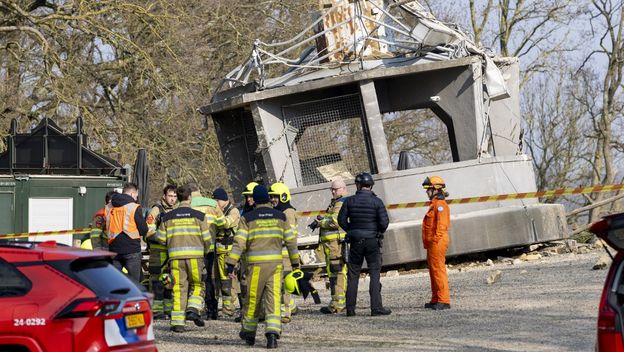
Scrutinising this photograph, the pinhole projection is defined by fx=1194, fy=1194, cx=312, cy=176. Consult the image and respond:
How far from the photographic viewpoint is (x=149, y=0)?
94.9 feet

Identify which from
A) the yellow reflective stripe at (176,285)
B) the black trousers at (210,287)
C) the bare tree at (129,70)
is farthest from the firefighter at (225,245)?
the bare tree at (129,70)

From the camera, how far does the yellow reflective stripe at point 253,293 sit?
12648 millimetres

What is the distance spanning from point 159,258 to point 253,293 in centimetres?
321

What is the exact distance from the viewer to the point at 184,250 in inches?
551

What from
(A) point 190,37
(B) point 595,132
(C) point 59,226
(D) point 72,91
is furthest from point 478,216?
(B) point 595,132

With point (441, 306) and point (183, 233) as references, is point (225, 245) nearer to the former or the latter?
point (183, 233)

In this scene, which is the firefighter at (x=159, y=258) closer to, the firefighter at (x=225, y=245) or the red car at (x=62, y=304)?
the firefighter at (x=225, y=245)

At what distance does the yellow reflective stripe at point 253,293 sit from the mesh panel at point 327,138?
29.3 feet

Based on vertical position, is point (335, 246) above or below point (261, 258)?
above

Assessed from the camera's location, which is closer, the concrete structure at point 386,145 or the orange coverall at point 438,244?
the orange coverall at point 438,244

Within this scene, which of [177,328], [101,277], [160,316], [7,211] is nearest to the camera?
[101,277]

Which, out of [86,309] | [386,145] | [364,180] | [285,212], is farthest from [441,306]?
[86,309]

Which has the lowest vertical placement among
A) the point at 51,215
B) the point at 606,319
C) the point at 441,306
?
the point at 606,319

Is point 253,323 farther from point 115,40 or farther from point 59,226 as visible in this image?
point 115,40
